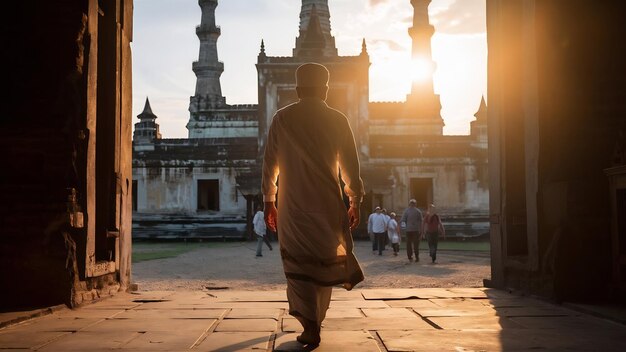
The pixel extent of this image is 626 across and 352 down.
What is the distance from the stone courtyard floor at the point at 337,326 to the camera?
3831 millimetres

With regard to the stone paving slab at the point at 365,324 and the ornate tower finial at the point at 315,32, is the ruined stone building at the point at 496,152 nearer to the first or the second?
the stone paving slab at the point at 365,324

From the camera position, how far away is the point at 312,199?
13.5 feet

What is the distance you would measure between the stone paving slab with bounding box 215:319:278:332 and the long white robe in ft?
2.01

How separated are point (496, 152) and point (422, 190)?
76.7 feet

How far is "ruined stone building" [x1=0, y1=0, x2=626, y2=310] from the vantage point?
18.2 feet

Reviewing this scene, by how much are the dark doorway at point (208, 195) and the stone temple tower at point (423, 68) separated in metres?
13.5

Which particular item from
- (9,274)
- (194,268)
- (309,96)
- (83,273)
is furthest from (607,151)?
(194,268)

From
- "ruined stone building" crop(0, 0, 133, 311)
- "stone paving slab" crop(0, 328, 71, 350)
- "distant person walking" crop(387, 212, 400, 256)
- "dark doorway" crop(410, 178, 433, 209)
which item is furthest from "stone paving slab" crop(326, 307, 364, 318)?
"dark doorway" crop(410, 178, 433, 209)

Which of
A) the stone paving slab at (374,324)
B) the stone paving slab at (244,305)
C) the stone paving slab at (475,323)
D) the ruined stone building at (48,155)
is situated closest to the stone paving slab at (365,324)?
the stone paving slab at (374,324)

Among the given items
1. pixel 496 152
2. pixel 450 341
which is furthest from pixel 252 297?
pixel 496 152

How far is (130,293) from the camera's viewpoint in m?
6.92

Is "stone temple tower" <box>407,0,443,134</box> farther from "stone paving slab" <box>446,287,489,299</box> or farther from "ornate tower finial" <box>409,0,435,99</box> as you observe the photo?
"stone paving slab" <box>446,287,489,299</box>

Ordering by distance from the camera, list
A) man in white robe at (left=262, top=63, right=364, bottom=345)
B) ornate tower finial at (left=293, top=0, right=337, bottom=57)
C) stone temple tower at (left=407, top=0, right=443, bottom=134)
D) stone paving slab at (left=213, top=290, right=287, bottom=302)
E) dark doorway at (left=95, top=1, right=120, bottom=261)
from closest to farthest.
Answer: man in white robe at (left=262, top=63, right=364, bottom=345)
stone paving slab at (left=213, top=290, right=287, bottom=302)
dark doorway at (left=95, top=1, right=120, bottom=261)
ornate tower finial at (left=293, top=0, right=337, bottom=57)
stone temple tower at (left=407, top=0, right=443, bottom=134)

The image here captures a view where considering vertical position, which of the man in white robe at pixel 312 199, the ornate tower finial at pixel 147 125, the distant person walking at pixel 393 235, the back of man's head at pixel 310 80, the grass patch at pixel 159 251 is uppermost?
the ornate tower finial at pixel 147 125
